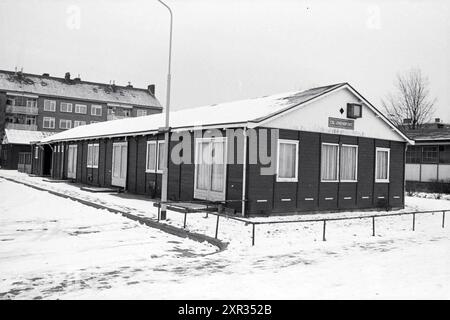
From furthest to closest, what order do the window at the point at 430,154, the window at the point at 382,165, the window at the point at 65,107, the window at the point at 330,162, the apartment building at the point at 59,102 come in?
the window at the point at 65,107 → the apartment building at the point at 59,102 → the window at the point at 430,154 → the window at the point at 382,165 → the window at the point at 330,162

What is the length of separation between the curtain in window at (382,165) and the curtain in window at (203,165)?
762 cm

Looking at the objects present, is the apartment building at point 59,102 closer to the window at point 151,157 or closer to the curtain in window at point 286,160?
the window at point 151,157

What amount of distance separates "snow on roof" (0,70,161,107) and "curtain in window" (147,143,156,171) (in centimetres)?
4984

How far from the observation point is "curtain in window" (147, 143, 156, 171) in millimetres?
21359

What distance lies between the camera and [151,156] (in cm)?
2159

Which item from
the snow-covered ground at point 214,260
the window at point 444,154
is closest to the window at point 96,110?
the window at point 444,154

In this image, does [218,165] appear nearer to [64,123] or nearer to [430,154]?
[430,154]

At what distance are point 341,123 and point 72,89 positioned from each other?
60.1 metres

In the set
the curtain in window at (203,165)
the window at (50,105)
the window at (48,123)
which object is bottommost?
the curtain in window at (203,165)

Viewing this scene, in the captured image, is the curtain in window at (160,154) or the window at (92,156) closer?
the curtain in window at (160,154)

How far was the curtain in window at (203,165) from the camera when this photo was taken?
1752 cm

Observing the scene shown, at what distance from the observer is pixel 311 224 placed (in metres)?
14.5

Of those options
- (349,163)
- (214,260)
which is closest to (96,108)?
(349,163)
